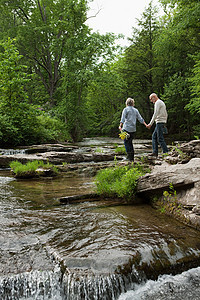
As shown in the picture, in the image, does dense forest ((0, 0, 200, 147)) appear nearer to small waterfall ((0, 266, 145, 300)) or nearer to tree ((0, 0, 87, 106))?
tree ((0, 0, 87, 106))

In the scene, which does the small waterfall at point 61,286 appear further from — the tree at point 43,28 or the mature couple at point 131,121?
the tree at point 43,28

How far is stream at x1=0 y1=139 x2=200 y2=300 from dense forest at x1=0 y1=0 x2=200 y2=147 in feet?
38.5

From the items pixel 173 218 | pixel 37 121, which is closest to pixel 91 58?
pixel 37 121

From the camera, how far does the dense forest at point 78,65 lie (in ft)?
50.6

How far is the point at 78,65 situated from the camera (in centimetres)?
2186

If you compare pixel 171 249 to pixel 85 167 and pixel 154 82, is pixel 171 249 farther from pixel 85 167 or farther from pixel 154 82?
pixel 154 82

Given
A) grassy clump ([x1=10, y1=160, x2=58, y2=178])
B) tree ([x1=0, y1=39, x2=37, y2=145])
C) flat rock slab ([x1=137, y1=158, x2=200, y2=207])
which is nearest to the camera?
flat rock slab ([x1=137, y1=158, x2=200, y2=207])

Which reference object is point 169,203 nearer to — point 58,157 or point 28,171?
point 28,171

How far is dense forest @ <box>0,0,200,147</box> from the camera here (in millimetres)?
15438

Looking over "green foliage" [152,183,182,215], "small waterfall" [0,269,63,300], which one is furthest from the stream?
"green foliage" [152,183,182,215]

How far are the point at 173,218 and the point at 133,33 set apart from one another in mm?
30210

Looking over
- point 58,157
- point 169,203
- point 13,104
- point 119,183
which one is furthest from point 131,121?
point 13,104

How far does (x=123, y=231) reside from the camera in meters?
3.22

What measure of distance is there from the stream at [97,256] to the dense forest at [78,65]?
11735mm
